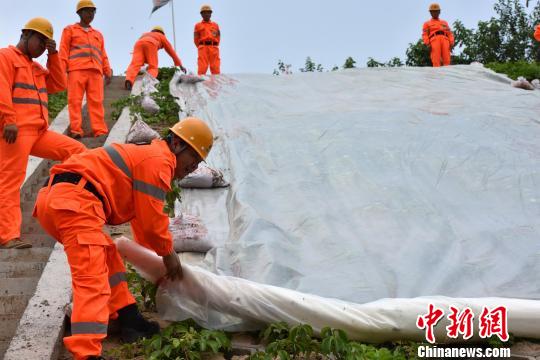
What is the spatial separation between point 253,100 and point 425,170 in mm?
2981

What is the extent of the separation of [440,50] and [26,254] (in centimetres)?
927

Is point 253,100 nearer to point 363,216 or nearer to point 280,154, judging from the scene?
point 280,154

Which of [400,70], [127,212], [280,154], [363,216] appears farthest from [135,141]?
[400,70]

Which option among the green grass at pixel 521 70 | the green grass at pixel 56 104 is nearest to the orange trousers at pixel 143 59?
the green grass at pixel 56 104

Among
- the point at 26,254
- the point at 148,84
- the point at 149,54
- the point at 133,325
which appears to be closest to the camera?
the point at 133,325

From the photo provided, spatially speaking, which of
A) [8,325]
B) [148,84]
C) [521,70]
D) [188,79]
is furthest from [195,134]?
[521,70]

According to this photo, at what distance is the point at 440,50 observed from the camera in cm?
1300

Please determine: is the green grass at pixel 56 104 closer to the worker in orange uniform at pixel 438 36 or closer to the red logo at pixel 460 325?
the worker in orange uniform at pixel 438 36

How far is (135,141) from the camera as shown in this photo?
23.1 feet

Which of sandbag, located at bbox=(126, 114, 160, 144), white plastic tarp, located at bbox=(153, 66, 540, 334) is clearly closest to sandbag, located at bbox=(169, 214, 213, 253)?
white plastic tarp, located at bbox=(153, 66, 540, 334)

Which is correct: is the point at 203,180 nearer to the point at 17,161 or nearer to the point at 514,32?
the point at 17,161

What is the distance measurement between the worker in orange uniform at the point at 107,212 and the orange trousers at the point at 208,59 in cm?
889

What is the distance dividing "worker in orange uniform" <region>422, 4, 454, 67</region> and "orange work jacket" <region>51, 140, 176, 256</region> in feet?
31.9

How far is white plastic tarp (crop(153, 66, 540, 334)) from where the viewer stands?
4.57 metres
